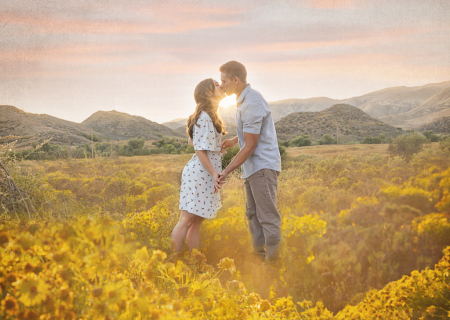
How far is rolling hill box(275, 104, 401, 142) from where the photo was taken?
26.5 m

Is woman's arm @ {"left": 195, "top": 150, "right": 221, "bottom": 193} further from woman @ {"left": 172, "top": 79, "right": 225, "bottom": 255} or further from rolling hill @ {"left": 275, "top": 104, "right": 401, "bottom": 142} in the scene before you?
rolling hill @ {"left": 275, "top": 104, "right": 401, "bottom": 142}

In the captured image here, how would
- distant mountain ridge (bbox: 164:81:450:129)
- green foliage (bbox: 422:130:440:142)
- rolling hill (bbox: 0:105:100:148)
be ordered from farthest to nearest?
distant mountain ridge (bbox: 164:81:450:129)
green foliage (bbox: 422:130:440:142)
rolling hill (bbox: 0:105:100:148)

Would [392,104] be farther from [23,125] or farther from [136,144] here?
[23,125]

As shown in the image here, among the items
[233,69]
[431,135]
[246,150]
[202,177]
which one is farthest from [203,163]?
[431,135]

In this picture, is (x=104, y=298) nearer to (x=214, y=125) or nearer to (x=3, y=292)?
(x=3, y=292)

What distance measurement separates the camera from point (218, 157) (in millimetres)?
2604

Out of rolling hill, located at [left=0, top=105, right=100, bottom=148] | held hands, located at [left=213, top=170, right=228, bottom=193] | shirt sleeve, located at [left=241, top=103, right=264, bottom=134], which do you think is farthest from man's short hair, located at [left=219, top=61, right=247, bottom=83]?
rolling hill, located at [left=0, top=105, right=100, bottom=148]

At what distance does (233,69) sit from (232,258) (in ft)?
6.54

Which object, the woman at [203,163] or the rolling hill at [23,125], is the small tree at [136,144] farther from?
the woman at [203,163]

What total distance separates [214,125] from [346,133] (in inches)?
1016

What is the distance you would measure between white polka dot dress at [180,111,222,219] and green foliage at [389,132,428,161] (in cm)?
659

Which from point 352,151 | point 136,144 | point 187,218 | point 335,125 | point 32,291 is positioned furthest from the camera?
point 335,125

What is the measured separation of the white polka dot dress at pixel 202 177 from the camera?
7.89 feet

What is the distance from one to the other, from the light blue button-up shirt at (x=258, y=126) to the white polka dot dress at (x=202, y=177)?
0.27 m
